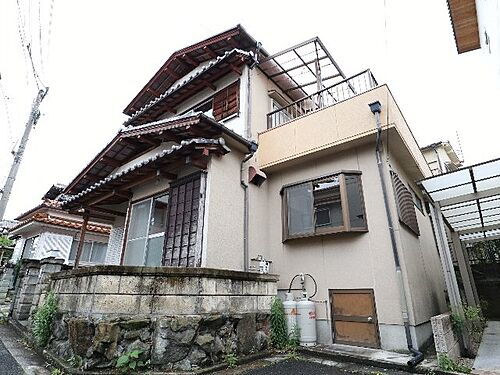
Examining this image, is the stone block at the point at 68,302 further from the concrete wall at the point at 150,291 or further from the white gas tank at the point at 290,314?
the white gas tank at the point at 290,314

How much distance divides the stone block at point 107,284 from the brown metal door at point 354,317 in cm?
384

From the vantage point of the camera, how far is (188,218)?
19.3 ft

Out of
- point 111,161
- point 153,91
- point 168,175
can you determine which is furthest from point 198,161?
point 153,91

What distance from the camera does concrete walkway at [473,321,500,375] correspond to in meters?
3.59

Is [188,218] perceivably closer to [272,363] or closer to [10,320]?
[272,363]

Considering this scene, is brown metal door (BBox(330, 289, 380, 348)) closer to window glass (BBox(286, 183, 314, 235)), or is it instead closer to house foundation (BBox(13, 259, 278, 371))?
window glass (BBox(286, 183, 314, 235))

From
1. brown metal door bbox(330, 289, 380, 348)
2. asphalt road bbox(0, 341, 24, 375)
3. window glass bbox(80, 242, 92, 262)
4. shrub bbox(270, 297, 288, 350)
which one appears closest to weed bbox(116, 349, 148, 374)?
asphalt road bbox(0, 341, 24, 375)

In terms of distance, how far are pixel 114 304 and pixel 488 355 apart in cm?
557

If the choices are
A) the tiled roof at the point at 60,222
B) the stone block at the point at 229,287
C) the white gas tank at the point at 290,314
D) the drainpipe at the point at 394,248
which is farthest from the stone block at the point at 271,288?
the tiled roof at the point at 60,222

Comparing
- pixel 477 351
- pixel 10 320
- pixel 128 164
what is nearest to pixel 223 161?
pixel 128 164

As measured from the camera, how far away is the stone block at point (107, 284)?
11.7 ft

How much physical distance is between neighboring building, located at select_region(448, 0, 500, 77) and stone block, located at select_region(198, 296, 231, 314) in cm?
405

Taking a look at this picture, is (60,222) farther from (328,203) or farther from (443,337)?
(443,337)

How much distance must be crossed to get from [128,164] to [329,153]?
19.6 feet
